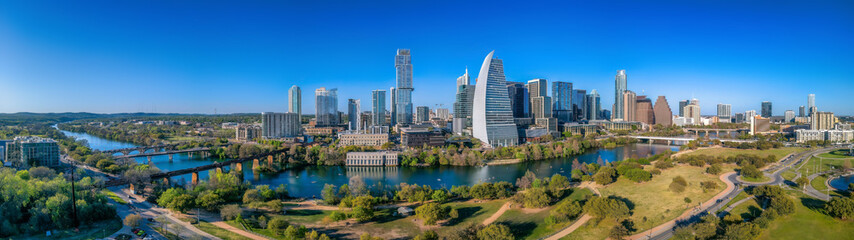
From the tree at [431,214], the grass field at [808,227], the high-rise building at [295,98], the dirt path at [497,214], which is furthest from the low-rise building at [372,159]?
the high-rise building at [295,98]

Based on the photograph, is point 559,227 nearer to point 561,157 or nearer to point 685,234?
point 685,234

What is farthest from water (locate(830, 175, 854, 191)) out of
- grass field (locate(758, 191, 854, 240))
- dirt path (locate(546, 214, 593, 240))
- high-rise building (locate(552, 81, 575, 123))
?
high-rise building (locate(552, 81, 575, 123))

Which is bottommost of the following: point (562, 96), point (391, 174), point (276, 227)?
point (391, 174)

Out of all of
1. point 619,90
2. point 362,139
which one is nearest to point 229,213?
point 362,139

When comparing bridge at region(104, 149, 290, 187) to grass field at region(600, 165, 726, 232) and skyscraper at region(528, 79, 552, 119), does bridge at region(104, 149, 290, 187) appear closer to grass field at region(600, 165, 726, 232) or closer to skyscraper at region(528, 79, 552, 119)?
grass field at region(600, 165, 726, 232)

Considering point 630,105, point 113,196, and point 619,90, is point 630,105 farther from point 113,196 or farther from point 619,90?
point 113,196

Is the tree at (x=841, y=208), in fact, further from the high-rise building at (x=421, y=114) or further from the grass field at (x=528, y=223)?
the high-rise building at (x=421, y=114)
